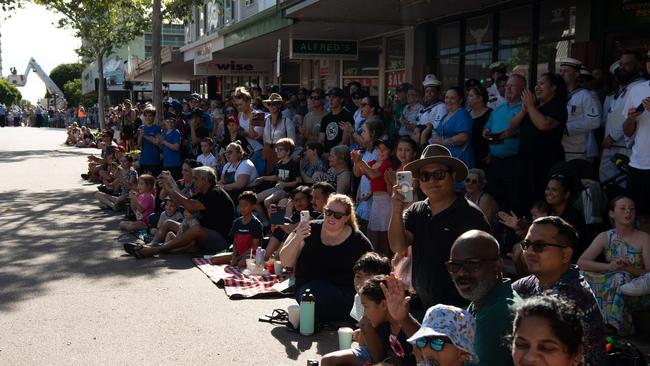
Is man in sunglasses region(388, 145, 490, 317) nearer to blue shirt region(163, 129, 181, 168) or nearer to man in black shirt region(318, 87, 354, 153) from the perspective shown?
man in black shirt region(318, 87, 354, 153)

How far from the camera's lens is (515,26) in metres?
11.7

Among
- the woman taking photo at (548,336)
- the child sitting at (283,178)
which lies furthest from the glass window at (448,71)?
the woman taking photo at (548,336)

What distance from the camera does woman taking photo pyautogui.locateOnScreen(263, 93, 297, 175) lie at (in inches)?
467

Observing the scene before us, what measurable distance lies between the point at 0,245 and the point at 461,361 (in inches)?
331

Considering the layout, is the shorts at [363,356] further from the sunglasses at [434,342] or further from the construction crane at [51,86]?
the construction crane at [51,86]

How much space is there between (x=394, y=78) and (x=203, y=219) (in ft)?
26.7

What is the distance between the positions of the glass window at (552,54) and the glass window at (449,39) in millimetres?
2663

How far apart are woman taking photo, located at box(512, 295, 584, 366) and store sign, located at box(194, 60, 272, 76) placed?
2240 centimetres

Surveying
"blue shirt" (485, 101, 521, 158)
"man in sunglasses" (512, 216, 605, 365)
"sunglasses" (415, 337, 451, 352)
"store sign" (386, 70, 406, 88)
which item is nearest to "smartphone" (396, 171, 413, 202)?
"man in sunglasses" (512, 216, 605, 365)

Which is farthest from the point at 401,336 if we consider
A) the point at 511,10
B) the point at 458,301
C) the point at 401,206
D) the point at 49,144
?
the point at 49,144

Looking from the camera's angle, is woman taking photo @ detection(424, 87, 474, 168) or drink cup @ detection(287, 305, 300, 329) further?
woman taking photo @ detection(424, 87, 474, 168)

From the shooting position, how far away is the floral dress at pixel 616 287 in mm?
5891

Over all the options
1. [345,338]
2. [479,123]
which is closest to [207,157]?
[479,123]

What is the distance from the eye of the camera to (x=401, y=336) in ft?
14.7
